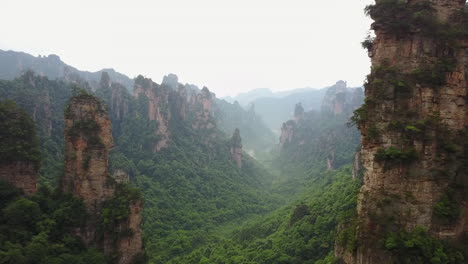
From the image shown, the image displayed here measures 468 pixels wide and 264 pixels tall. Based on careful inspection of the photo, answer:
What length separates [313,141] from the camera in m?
112

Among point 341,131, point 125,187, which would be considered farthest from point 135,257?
point 341,131

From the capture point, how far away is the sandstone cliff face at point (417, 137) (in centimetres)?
1554

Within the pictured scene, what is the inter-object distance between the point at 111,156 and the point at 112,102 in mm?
21920

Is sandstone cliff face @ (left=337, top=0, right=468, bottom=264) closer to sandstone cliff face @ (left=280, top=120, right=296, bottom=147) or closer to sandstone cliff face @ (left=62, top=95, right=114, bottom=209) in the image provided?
sandstone cliff face @ (left=62, top=95, right=114, bottom=209)

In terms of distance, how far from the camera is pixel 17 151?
24094 mm

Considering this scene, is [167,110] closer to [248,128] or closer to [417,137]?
[417,137]

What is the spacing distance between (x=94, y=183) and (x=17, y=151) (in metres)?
5.99

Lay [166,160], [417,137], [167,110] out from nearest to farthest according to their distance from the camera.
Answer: [417,137] → [166,160] → [167,110]

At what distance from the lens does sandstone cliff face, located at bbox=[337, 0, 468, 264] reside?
51.0ft

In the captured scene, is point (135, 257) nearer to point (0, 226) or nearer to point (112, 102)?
point (0, 226)

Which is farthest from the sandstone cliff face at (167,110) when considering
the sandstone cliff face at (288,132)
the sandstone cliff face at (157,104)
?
the sandstone cliff face at (288,132)

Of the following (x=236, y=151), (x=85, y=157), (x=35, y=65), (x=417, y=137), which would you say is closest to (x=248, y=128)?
(x=236, y=151)

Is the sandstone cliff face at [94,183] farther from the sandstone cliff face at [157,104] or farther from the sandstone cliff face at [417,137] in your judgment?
the sandstone cliff face at [157,104]

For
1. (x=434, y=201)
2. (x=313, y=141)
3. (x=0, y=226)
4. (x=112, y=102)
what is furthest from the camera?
(x=313, y=141)
